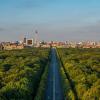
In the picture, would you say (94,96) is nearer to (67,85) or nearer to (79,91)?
(79,91)

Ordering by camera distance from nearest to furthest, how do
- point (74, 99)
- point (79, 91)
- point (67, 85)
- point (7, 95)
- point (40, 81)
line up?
point (7, 95) < point (74, 99) < point (79, 91) < point (67, 85) < point (40, 81)

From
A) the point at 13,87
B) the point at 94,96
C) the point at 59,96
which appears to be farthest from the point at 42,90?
the point at 94,96

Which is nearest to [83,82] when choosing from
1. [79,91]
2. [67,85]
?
[67,85]

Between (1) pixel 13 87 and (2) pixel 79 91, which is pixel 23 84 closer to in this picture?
(1) pixel 13 87

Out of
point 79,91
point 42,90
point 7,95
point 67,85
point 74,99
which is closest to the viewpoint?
point 7,95

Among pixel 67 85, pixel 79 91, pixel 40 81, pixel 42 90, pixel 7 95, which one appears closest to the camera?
pixel 7 95

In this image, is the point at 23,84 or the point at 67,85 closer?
the point at 23,84

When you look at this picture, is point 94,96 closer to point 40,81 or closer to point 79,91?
point 79,91

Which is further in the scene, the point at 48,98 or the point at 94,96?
the point at 48,98
